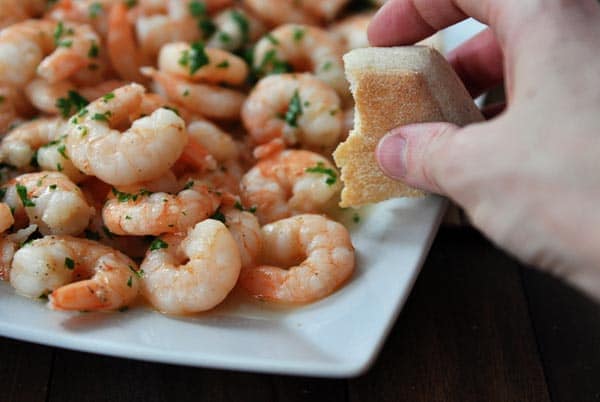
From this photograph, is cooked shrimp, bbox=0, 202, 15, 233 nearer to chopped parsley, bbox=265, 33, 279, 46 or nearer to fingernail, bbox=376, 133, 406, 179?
fingernail, bbox=376, 133, 406, 179

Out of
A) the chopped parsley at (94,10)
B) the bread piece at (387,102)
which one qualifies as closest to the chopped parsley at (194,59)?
the chopped parsley at (94,10)

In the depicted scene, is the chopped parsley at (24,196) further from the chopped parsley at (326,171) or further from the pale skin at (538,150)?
the pale skin at (538,150)

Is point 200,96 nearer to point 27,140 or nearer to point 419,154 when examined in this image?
point 27,140

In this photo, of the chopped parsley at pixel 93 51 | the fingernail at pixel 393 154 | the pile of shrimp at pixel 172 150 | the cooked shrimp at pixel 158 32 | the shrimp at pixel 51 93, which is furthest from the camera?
the cooked shrimp at pixel 158 32

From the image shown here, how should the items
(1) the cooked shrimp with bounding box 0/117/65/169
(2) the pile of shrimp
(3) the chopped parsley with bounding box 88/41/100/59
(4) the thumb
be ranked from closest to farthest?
1. (4) the thumb
2. (2) the pile of shrimp
3. (1) the cooked shrimp with bounding box 0/117/65/169
4. (3) the chopped parsley with bounding box 88/41/100/59

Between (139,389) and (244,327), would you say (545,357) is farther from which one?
(139,389)

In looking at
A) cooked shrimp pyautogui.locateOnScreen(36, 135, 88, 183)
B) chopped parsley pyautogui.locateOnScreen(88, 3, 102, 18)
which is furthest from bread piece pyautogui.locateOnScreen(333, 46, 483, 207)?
chopped parsley pyautogui.locateOnScreen(88, 3, 102, 18)
